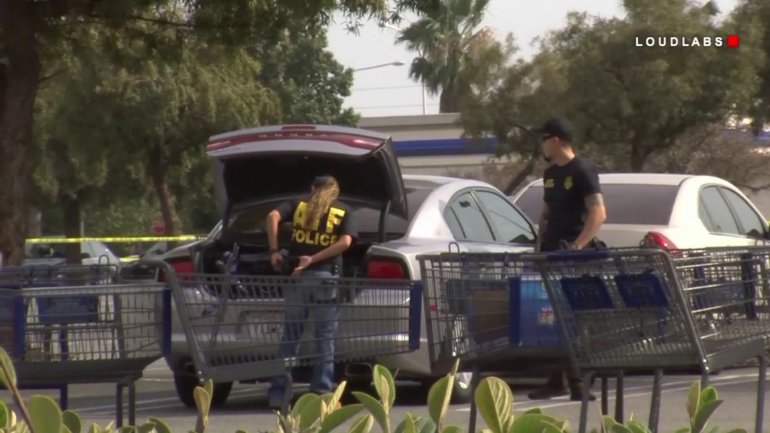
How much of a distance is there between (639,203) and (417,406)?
305 centimetres

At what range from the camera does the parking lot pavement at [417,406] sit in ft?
30.2

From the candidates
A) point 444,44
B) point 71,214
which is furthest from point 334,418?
point 444,44

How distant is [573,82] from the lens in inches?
1304

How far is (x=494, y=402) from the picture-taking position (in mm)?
3721

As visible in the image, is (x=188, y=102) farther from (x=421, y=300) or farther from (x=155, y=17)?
(x=421, y=300)

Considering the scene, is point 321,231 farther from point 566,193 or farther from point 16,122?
point 16,122

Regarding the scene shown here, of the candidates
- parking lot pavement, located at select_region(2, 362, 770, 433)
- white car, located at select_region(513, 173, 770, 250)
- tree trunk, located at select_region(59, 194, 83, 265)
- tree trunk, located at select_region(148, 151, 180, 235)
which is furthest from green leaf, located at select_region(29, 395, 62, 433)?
tree trunk, located at select_region(59, 194, 83, 265)

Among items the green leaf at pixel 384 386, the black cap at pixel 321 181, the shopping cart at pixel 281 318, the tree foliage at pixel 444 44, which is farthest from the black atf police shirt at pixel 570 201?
the tree foliage at pixel 444 44

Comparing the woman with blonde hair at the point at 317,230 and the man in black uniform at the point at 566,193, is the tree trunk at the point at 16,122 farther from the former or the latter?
the man in black uniform at the point at 566,193

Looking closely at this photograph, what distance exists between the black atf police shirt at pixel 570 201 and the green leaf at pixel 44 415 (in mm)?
5521

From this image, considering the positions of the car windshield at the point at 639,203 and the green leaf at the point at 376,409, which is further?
the car windshield at the point at 639,203

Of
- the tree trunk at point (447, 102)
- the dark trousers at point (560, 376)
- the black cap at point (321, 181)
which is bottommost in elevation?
the dark trousers at point (560, 376)

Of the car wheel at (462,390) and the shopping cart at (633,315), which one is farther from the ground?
the shopping cart at (633,315)

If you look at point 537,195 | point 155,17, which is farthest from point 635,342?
point 155,17
